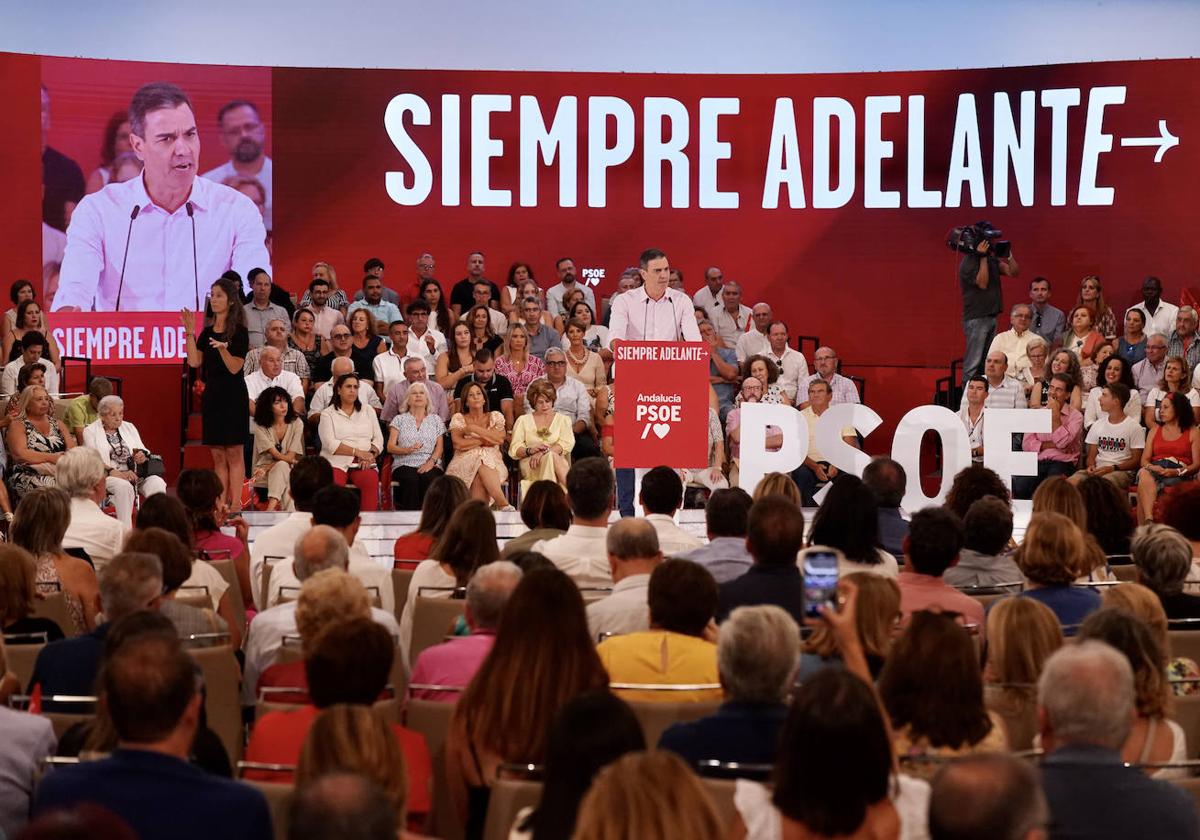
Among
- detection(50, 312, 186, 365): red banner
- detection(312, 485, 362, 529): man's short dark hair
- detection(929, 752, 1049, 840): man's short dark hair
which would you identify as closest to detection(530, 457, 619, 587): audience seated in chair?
detection(312, 485, 362, 529): man's short dark hair

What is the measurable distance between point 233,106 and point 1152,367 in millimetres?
7991

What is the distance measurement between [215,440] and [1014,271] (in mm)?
6557

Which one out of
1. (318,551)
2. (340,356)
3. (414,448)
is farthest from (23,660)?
(340,356)

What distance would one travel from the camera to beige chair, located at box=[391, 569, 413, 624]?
17.7ft

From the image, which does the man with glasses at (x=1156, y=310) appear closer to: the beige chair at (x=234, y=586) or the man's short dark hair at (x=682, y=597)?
the beige chair at (x=234, y=586)

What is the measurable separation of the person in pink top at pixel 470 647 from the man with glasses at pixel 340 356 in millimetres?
7282

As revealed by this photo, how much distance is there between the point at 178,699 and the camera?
8.56 feet

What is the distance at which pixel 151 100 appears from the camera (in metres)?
13.7

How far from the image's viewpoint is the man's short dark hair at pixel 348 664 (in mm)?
3012

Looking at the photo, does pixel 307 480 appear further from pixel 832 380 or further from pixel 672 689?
pixel 832 380

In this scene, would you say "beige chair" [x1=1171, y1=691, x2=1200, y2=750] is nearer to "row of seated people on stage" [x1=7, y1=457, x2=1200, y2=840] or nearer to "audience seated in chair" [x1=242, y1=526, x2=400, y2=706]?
"row of seated people on stage" [x1=7, y1=457, x2=1200, y2=840]

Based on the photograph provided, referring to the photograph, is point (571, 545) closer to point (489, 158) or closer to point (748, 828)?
point (748, 828)

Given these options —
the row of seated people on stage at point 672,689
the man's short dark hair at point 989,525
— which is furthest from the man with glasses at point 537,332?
the man's short dark hair at point 989,525

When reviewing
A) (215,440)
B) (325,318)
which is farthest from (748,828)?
(325,318)
